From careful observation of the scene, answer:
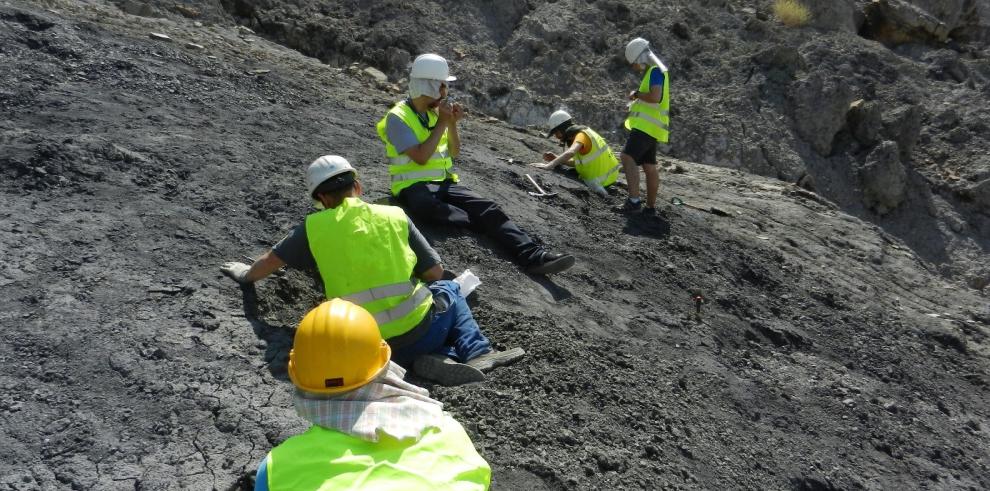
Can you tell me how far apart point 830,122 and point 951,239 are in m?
2.53

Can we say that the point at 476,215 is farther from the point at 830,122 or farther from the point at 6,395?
the point at 830,122

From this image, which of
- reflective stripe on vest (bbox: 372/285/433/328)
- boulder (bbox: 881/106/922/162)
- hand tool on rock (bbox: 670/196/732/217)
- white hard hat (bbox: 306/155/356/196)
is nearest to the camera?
reflective stripe on vest (bbox: 372/285/433/328)

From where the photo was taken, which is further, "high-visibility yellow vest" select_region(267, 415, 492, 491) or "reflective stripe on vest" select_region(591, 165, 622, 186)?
"reflective stripe on vest" select_region(591, 165, 622, 186)

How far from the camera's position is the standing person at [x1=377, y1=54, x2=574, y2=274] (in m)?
5.78

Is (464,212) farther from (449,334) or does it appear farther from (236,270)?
(236,270)

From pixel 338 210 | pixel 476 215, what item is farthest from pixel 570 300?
pixel 338 210

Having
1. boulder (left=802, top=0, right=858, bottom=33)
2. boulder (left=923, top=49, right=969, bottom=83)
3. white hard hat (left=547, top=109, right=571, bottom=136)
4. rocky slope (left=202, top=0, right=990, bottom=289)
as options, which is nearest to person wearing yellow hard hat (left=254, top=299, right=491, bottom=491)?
white hard hat (left=547, top=109, right=571, bottom=136)

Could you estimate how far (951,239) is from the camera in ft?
42.1

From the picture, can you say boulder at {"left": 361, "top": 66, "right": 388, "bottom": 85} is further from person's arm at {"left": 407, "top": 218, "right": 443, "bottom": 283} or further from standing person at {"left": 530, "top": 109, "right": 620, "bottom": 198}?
person's arm at {"left": 407, "top": 218, "right": 443, "bottom": 283}

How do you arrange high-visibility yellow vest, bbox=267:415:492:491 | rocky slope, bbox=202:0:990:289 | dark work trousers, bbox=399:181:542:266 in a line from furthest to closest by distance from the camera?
rocky slope, bbox=202:0:990:289, dark work trousers, bbox=399:181:542:266, high-visibility yellow vest, bbox=267:415:492:491

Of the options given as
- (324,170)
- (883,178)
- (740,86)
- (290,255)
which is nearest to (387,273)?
(290,255)

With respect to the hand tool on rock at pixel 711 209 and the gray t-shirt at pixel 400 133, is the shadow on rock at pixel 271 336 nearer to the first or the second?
the gray t-shirt at pixel 400 133

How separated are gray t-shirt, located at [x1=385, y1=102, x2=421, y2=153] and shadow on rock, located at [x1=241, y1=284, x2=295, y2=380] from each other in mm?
1605

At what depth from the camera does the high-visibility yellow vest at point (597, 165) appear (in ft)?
27.2
